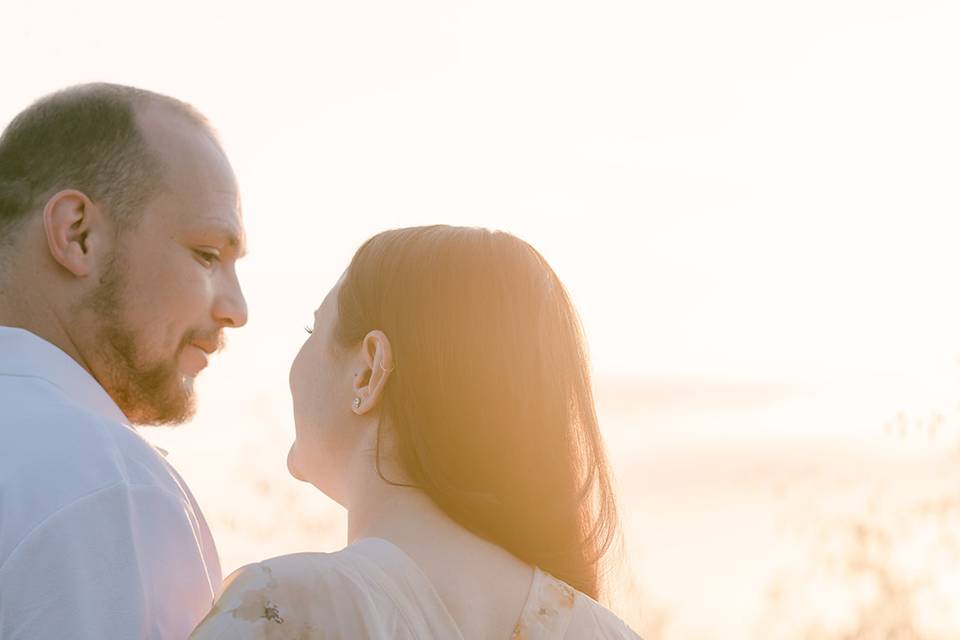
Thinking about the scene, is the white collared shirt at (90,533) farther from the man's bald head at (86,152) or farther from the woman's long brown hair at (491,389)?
the man's bald head at (86,152)

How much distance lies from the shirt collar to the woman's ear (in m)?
0.55

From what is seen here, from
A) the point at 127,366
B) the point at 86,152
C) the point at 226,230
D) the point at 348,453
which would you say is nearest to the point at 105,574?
the point at 348,453

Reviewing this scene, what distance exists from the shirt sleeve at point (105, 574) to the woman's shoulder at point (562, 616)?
2.22ft

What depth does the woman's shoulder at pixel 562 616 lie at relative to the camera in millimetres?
2615

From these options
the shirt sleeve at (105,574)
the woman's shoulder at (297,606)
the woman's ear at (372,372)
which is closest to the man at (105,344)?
the shirt sleeve at (105,574)

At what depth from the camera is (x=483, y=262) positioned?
2928mm

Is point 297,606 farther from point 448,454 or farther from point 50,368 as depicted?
point 50,368

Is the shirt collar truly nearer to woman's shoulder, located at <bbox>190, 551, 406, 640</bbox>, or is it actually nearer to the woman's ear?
the woman's ear

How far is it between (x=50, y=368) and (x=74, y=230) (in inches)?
21.3

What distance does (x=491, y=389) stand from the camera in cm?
282

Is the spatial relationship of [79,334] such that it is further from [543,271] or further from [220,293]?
[543,271]

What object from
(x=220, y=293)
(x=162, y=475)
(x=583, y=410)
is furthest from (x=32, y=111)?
(x=583, y=410)

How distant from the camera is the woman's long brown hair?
2750 millimetres

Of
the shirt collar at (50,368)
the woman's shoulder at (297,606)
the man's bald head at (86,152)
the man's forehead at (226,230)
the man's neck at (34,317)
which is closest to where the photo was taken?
the woman's shoulder at (297,606)
